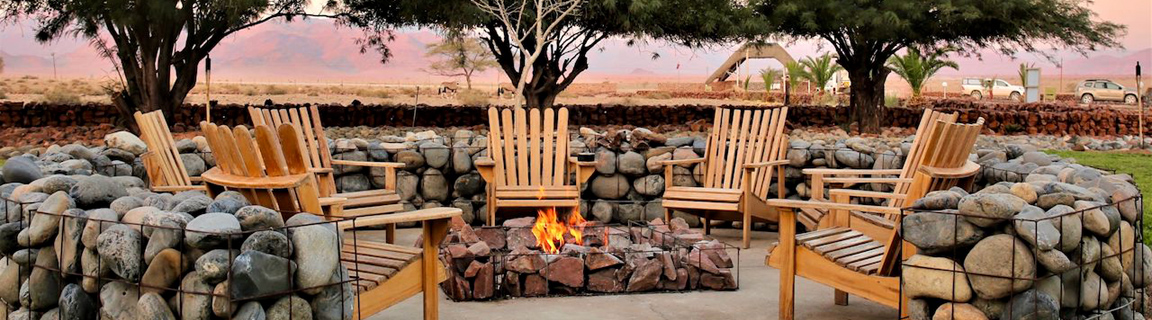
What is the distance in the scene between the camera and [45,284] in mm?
3885

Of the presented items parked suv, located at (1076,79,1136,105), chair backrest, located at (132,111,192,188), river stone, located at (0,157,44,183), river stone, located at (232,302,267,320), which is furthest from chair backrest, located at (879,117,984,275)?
parked suv, located at (1076,79,1136,105)

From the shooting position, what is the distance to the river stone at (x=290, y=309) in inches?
134

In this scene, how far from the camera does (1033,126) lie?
57.2 feet

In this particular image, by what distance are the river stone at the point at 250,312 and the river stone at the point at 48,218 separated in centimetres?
94

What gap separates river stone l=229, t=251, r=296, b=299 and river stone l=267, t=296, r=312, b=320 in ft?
0.14

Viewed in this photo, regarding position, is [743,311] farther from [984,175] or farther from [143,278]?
[143,278]

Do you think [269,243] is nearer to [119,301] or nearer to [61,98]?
[119,301]

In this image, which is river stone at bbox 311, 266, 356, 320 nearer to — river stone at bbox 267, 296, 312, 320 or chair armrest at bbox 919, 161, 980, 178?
river stone at bbox 267, 296, 312, 320


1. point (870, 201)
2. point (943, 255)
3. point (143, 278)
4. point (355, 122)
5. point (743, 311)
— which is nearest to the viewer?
point (143, 278)

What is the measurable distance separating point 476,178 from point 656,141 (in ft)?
4.06

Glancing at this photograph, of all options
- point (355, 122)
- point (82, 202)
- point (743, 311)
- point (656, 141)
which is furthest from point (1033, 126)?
point (82, 202)

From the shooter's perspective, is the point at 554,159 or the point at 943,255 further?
→ the point at 554,159

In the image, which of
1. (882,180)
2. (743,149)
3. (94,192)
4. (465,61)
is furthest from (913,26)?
(465,61)

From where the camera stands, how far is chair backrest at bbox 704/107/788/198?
7.41 m
